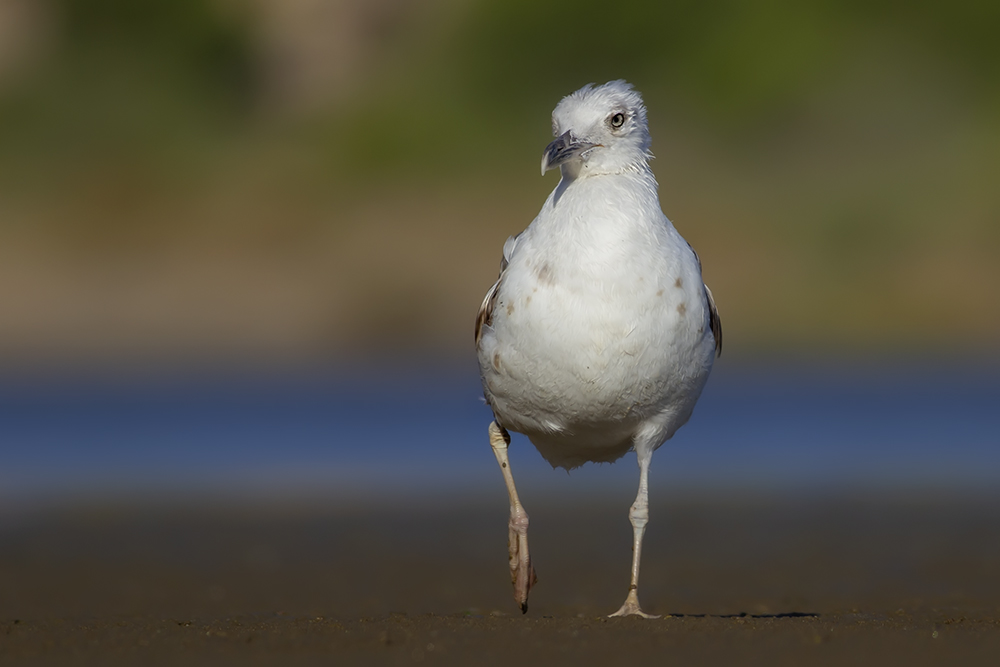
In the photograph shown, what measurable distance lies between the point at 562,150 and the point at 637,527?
79.1 inches

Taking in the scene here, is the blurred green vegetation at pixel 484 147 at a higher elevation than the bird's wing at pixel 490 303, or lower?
higher

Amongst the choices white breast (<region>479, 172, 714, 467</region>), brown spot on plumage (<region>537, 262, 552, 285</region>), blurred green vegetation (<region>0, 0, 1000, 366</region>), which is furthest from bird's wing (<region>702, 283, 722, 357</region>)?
blurred green vegetation (<region>0, 0, 1000, 366</region>)

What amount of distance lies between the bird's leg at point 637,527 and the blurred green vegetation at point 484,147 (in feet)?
53.7

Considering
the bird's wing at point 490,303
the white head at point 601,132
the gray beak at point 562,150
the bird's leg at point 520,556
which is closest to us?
the gray beak at point 562,150

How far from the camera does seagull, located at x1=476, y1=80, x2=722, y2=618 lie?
736 cm

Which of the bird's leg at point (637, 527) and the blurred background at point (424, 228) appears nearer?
the bird's leg at point (637, 527)

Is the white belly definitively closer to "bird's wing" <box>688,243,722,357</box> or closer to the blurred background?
"bird's wing" <box>688,243,722,357</box>

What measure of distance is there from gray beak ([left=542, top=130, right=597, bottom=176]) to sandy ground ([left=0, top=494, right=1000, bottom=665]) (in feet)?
7.52

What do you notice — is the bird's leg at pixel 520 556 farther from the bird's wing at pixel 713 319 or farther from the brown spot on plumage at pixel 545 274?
the bird's wing at pixel 713 319

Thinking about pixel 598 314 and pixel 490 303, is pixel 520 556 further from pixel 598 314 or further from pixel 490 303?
pixel 598 314

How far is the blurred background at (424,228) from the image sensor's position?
16.9m

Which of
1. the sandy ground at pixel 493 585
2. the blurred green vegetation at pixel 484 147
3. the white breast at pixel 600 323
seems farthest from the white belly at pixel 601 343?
the blurred green vegetation at pixel 484 147

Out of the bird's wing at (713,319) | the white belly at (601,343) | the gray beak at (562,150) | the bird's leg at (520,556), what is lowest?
the bird's leg at (520,556)

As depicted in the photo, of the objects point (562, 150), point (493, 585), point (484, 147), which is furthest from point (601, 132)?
point (484, 147)
